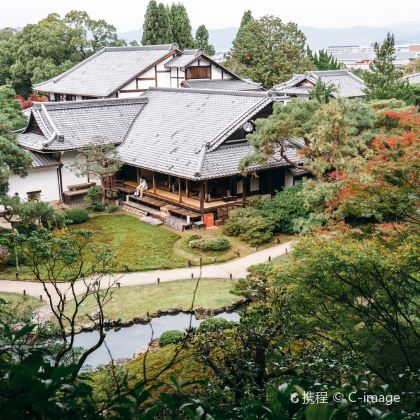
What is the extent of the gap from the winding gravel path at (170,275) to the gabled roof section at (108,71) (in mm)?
20103

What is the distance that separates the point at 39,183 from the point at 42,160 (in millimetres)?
1172

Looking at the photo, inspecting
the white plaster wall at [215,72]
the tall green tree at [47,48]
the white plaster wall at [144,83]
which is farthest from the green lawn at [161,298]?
the tall green tree at [47,48]

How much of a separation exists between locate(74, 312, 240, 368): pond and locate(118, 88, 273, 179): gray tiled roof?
8019 millimetres

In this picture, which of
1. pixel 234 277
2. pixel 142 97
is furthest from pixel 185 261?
pixel 142 97

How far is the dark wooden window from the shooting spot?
3922 cm

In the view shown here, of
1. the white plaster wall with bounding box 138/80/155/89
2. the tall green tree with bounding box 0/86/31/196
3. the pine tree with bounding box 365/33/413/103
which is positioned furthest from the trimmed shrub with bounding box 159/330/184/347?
the white plaster wall with bounding box 138/80/155/89

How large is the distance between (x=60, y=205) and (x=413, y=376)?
22.9m

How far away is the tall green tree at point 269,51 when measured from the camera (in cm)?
4681

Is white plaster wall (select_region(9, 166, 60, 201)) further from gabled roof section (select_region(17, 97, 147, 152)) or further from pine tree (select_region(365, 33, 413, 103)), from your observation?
pine tree (select_region(365, 33, 413, 103))

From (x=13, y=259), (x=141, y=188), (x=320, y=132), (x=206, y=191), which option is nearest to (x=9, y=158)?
(x=13, y=259)

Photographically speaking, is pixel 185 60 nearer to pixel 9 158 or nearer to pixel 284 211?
pixel 284 211

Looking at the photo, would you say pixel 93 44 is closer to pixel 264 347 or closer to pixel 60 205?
pixel 60 205

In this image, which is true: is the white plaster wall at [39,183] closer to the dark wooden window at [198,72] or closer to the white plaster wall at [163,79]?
the white plaster wall at [163,79]

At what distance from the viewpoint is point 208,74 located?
40.5m
